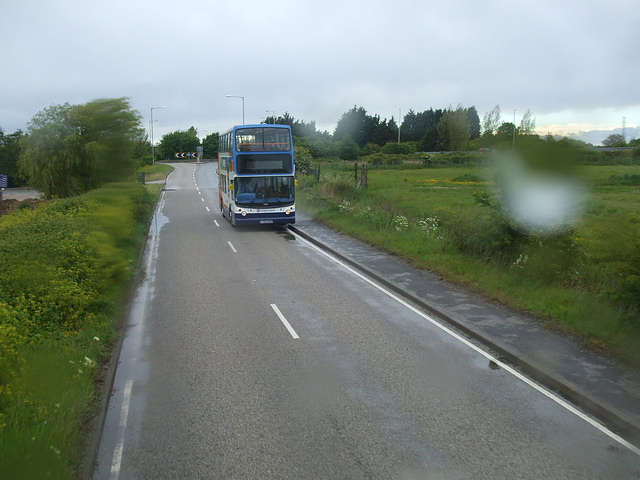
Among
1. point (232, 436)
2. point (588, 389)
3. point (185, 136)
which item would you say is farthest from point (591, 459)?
point (185, 136)

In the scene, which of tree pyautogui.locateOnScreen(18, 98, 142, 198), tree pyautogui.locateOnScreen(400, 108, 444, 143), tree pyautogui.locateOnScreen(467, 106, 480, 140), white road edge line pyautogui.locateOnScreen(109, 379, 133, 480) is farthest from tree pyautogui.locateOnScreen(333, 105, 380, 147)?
white road edge line pyautogui.locateOnScreen(109, 379, 133, 480)

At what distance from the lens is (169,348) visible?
341 inches

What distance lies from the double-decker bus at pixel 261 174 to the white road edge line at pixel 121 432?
15218 millimetres

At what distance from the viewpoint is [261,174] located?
22.0 meters

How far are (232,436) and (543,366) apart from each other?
433 centimetres

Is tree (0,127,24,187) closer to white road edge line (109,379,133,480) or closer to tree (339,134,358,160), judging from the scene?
tree (339,134,358,160)

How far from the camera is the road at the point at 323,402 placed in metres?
5.23

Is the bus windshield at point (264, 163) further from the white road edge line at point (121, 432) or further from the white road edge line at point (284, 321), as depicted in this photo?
the white road edge line at point (121, 432)

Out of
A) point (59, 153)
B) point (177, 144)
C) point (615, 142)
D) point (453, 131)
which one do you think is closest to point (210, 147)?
point (177, 144)

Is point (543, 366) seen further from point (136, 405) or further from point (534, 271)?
point (136, 405)

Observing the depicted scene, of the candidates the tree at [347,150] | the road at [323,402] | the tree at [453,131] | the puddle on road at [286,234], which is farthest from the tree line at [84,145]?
the tree at [453,131]

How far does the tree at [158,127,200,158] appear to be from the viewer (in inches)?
4439

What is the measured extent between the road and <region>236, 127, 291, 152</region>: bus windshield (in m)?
10.9

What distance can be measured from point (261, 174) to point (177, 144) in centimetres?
9727
